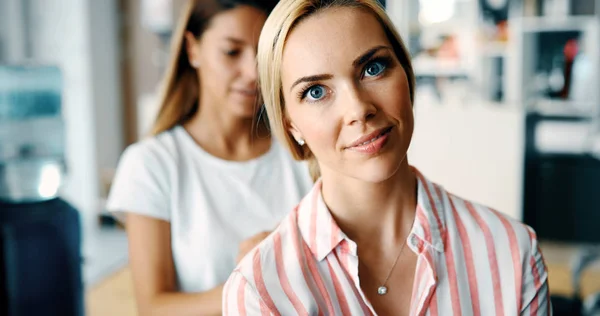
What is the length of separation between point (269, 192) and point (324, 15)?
23.8 inches

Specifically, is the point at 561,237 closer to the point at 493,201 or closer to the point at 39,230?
the point at 493,201

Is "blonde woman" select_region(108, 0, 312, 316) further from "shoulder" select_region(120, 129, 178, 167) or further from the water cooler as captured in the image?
the water cooler

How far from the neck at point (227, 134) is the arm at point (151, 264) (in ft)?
0.73

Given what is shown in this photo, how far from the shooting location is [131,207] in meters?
1.30

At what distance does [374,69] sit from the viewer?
0.85 meters

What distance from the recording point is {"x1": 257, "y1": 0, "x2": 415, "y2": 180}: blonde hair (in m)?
0.86

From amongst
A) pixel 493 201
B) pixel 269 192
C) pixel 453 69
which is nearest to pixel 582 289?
pixel 493 201

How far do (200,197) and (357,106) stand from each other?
608 mm

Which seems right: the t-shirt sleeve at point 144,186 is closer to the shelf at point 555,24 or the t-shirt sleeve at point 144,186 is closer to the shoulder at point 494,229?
the shoulder at point 494,229

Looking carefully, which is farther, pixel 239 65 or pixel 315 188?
pixel 239 65

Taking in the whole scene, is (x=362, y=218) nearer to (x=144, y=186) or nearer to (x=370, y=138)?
(x=370, y=138)

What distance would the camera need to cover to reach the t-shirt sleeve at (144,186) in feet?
4.29

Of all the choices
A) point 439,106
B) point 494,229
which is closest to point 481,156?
point 439,106

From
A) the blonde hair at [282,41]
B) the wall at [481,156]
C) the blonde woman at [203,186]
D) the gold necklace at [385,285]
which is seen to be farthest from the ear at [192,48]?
the wall at [481,156]
